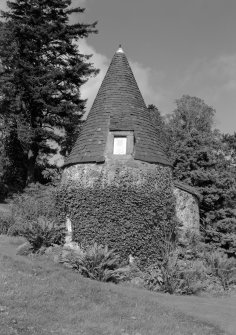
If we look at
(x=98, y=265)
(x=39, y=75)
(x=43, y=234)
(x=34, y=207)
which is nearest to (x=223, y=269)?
(x=98, y=265)

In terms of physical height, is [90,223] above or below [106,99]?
below

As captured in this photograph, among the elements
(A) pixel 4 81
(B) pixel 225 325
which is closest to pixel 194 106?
(A) pixel 4 81

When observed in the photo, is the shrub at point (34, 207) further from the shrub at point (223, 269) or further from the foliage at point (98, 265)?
the shrub at point (223, 269)

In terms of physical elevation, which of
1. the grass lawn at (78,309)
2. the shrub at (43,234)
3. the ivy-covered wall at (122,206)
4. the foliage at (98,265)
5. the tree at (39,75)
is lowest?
the grass lawn at (78,309)

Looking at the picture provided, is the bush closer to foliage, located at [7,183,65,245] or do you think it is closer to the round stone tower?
foliage, located at [7,183,65,245]

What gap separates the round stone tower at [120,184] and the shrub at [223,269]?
2121mm

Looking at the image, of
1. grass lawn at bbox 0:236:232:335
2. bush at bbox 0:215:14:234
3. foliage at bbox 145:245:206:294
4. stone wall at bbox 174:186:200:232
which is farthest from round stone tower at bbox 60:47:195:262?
bush at bbox 0:215:14:234

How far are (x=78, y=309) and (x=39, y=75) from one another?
870 inches

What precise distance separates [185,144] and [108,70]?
31.0ft

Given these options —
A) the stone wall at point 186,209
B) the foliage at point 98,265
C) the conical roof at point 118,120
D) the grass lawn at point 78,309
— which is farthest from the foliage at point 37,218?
the stone wall at point 186,209

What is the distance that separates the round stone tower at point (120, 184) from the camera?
1542cm

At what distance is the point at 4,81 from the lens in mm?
27797

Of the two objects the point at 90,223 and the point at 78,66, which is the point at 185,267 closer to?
the point at 90,223

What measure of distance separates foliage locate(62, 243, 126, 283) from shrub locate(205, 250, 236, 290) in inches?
161
